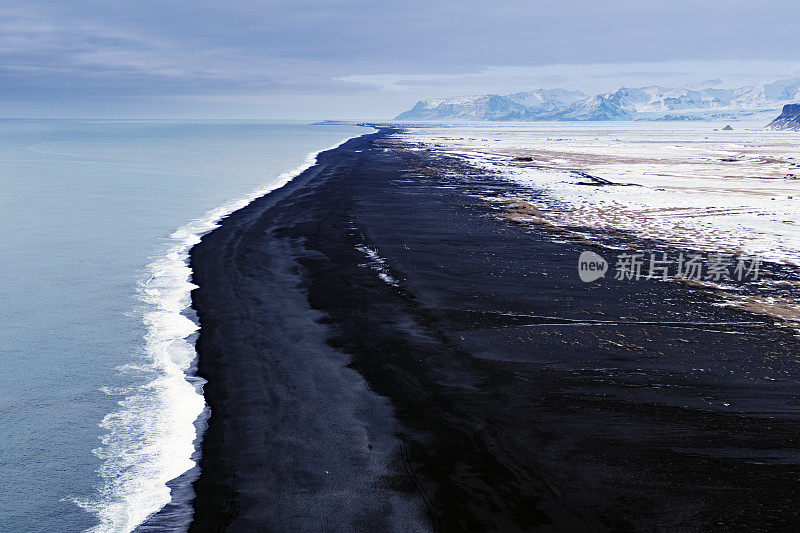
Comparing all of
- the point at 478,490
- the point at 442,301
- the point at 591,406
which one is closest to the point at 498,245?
the point at 442,301

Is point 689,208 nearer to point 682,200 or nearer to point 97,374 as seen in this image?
point 682,200

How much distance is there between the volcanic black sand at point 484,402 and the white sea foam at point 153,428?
0.49 meters

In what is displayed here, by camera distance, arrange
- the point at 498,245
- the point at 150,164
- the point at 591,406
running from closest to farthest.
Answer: the point at 591,406
the point at 498,245
the point at 150,164

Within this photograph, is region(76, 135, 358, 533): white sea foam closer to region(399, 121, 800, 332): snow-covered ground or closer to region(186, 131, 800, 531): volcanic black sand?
region(186, 131, 800, 531): volcanic black sand

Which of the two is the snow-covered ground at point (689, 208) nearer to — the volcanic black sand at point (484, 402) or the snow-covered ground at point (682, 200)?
the snow-covered ground at point (682, 200)

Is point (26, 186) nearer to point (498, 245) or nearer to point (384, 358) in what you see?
point (498, 245)

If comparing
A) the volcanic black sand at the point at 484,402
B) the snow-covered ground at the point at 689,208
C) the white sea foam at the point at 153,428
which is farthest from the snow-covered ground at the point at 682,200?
the white sea foam at the point at 153,428

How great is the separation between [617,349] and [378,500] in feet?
26.2

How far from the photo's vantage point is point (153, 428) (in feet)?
37.6

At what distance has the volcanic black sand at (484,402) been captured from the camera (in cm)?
905

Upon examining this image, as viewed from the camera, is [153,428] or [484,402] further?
[484,402]

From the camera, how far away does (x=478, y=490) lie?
9.41m

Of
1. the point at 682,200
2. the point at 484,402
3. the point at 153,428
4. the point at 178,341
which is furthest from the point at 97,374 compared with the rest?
the point at 682,200

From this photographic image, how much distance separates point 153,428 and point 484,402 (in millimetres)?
6177
